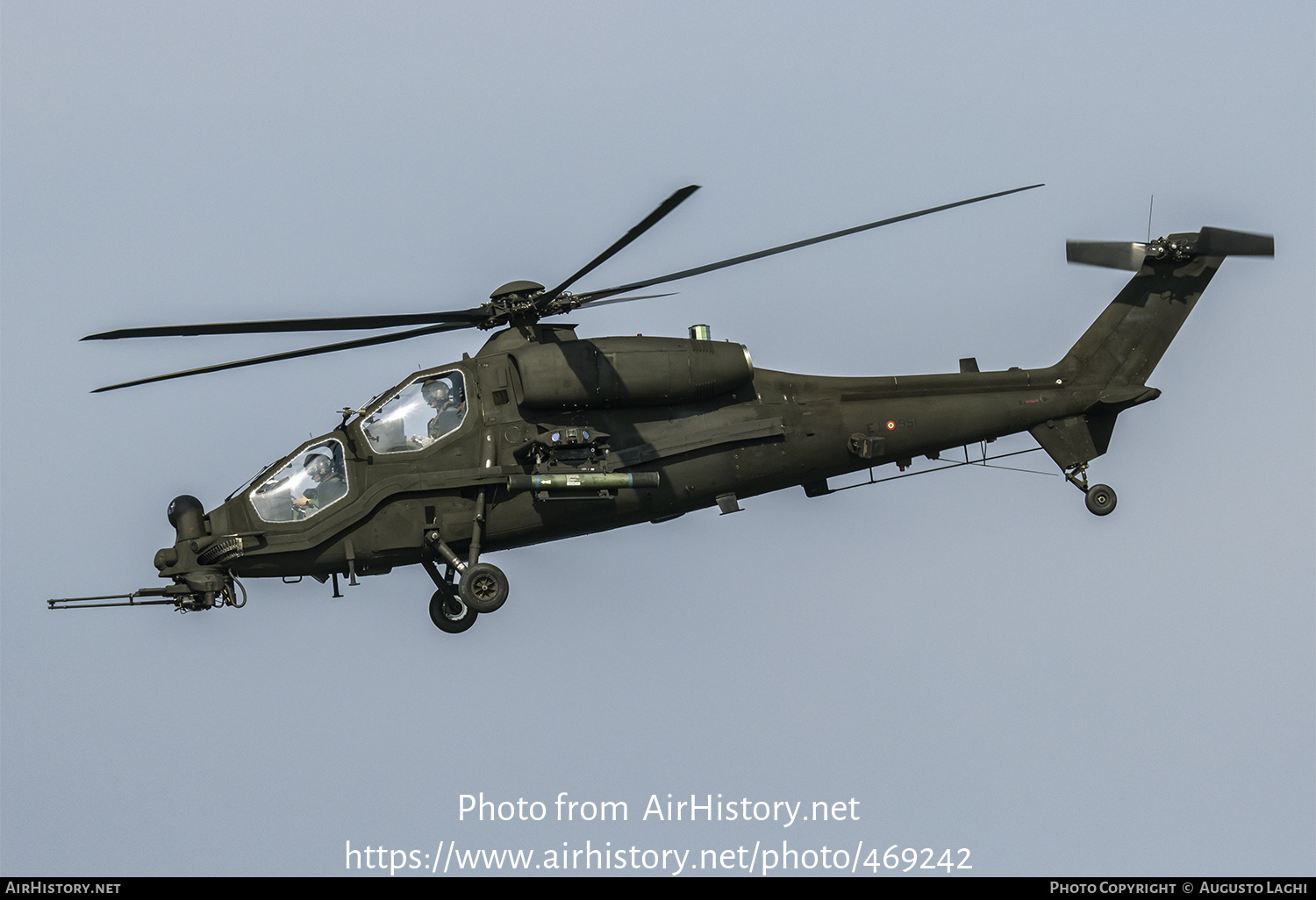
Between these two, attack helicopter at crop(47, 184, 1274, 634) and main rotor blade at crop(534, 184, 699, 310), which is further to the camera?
attack helicopter at crop(47, 184, 1274, 634)

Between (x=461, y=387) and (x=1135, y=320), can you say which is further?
(x=1135, y=320)

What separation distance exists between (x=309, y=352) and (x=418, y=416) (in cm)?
184

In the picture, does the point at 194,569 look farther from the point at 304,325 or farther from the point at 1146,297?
the point at 1146,297

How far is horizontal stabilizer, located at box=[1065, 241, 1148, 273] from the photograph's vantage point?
74.2ft

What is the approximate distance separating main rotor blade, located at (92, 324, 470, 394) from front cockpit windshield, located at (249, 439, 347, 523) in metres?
1.52

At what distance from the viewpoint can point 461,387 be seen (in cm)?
2006

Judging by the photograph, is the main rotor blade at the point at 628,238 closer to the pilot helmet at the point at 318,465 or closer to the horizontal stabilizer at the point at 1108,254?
the pilot helmet at the point at 318,465

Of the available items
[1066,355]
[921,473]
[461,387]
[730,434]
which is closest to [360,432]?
[461,387]

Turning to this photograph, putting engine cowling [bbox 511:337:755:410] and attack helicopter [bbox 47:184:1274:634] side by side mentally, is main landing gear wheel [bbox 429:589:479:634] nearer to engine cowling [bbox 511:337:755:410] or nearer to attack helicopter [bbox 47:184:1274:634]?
attack helicopter [bbox 47:184:1274:634]

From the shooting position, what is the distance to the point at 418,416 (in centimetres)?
1992

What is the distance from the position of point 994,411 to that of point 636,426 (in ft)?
17.1

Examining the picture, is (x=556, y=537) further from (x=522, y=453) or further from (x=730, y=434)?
(x=730, y=434)

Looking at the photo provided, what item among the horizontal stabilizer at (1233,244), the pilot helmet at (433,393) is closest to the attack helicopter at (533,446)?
the pilot helmet at (433,393)

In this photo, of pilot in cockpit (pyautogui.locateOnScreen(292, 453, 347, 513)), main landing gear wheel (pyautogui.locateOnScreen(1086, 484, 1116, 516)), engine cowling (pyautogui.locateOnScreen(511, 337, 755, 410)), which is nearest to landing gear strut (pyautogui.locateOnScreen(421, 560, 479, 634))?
pilot in cockpit (pyautogui.locateOnScreen(292, 453, 347, 513))
